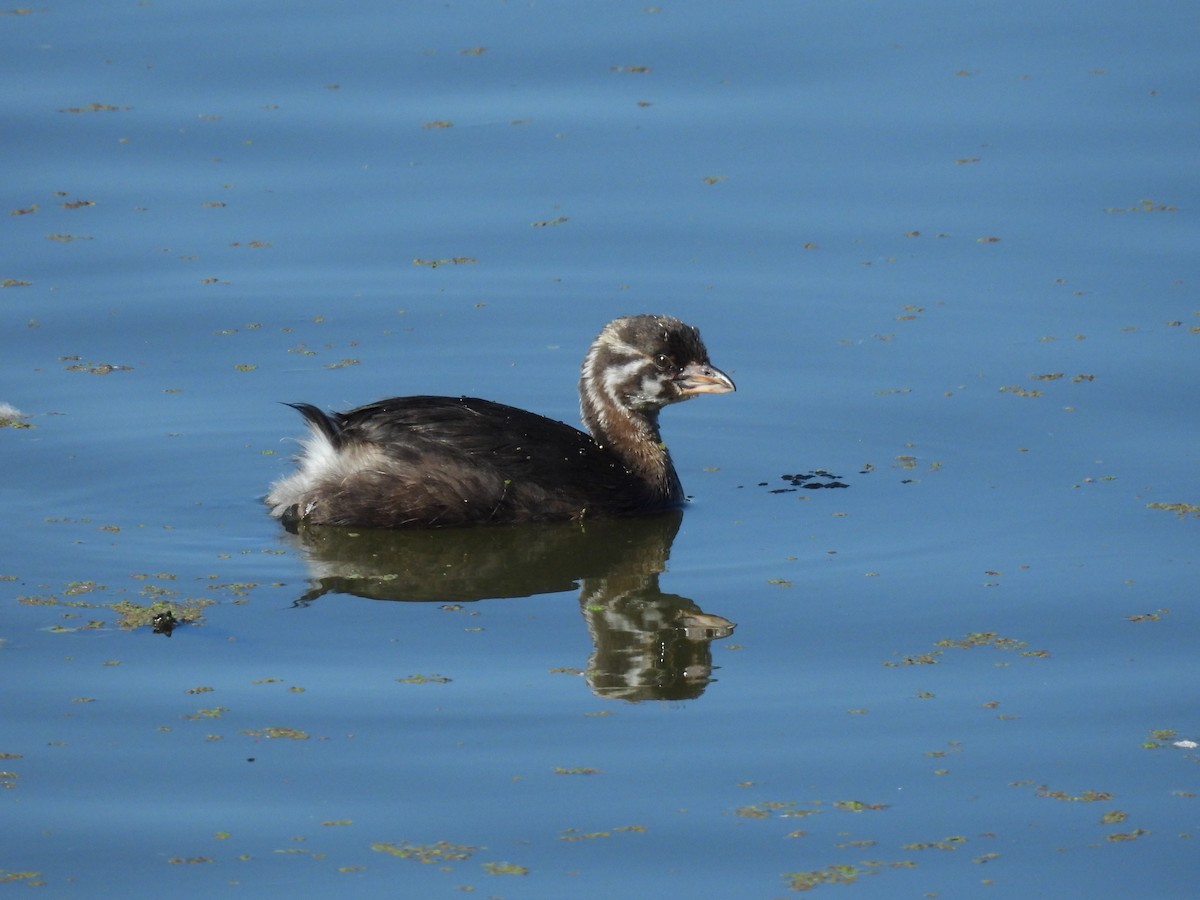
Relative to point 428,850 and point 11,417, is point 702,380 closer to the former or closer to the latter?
point 11,417

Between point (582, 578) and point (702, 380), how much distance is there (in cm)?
150

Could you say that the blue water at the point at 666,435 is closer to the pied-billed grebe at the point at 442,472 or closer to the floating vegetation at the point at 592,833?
the floating vegetation at the point at 592,833

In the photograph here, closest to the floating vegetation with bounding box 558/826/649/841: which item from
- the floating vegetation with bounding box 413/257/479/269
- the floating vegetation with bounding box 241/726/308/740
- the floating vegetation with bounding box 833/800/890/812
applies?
the floating vegetation with bounding box 833/800/890/812

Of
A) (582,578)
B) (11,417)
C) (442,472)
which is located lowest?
(582,578)

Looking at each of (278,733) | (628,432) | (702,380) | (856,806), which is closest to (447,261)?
(628,432)

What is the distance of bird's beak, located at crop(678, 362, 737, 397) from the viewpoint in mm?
10477

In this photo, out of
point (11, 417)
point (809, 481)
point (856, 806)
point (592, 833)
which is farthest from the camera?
point (11, 417)

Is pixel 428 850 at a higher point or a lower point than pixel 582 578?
lower

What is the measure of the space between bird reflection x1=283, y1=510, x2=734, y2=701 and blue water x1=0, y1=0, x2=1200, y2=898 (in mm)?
33

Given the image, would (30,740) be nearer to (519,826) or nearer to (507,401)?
(519,826)

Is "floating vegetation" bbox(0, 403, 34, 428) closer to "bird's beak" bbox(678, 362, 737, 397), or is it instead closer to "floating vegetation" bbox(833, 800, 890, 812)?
"bird's beak" bbox(678, 362, 737, 397)

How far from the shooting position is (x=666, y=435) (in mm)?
11414

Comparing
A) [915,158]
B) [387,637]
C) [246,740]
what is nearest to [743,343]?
[915,158]

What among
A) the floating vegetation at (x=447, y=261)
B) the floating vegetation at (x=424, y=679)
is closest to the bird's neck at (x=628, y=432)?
the floating vegetation at (x=447, y=261)
